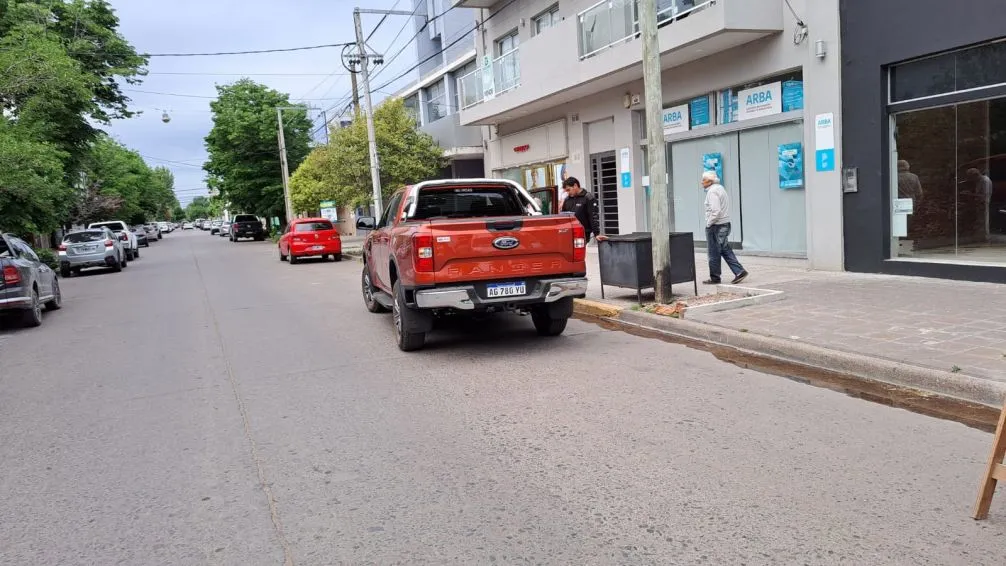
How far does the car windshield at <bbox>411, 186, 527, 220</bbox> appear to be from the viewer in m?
9.09

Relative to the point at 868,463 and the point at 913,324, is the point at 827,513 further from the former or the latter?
the point at 913,324

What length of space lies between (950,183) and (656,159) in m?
4.58

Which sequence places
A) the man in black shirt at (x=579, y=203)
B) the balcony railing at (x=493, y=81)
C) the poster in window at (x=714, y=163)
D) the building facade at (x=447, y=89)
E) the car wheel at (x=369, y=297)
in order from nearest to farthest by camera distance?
the car wheel at (x=369, y=297) → the man in black shirt at (x=579, y=203) → the poster in window at (x=714, y=163) → the balcony railing at (x=493, y=81) → the building facade at (x=447, y=89)

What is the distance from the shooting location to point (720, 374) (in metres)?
6.50

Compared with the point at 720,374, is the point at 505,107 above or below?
above

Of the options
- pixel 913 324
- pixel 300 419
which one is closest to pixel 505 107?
pixel 913 324

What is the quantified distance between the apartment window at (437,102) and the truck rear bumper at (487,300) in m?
24.8

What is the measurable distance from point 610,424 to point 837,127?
8488mm

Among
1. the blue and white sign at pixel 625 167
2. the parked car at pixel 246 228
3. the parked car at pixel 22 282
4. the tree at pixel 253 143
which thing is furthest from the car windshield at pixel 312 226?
the parked car at pixel 246 228

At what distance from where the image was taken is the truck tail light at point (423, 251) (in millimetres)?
7301

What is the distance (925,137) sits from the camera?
34.5 ft

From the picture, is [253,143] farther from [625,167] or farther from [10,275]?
[10,275]

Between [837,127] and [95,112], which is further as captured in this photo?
[95,112]

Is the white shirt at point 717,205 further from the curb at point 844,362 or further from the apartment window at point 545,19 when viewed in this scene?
the apartment window at point 545,19
